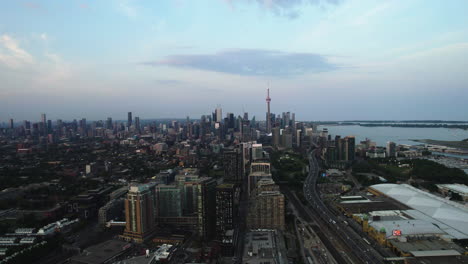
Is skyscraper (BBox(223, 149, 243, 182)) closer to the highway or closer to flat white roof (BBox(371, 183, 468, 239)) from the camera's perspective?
the highway

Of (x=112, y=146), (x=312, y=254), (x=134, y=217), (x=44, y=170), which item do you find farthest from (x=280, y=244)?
(x=112, y=146)

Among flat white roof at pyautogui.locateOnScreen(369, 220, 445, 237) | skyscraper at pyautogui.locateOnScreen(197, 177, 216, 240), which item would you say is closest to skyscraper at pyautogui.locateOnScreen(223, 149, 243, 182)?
skyscraper at pyautogui.locateOnScreen(197, 177, 216, 240)

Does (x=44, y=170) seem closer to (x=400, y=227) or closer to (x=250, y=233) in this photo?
(x=250, y=233)

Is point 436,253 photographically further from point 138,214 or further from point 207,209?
point 138,214

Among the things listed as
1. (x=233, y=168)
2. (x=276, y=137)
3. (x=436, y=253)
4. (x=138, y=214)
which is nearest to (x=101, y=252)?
(x=138, y=214)

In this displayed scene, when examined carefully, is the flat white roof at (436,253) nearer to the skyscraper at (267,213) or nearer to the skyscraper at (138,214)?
the skyscraper at (267,213)

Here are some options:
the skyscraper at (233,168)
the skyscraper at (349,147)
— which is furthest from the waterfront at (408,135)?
the skyscraper at (233,168)
